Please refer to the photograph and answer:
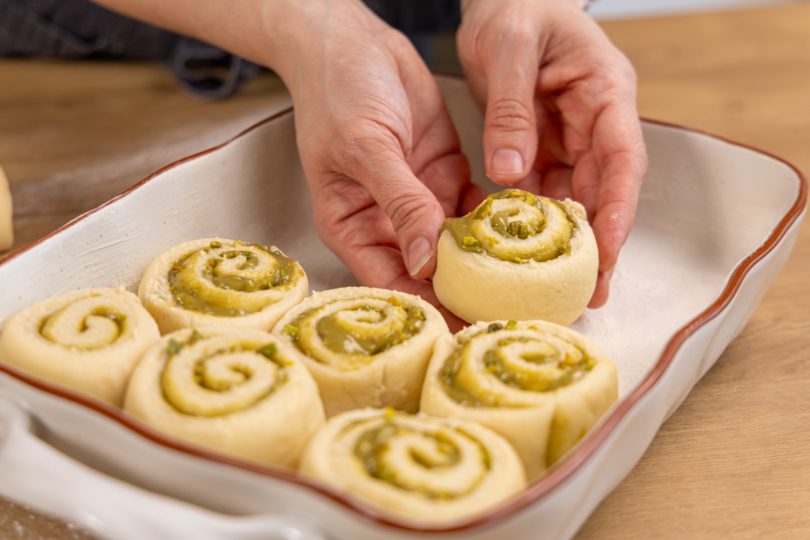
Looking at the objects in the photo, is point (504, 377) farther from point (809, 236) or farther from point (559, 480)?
point (809, 236)

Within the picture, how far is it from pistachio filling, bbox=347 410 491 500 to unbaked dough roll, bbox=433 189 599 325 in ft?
1.75

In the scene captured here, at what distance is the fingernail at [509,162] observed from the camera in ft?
6.33

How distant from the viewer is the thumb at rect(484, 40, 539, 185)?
1.93 meters

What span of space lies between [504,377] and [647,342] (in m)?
0.72

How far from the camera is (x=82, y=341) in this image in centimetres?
130

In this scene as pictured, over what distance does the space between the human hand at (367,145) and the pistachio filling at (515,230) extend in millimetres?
97

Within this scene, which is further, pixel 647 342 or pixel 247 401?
pixel 647 342

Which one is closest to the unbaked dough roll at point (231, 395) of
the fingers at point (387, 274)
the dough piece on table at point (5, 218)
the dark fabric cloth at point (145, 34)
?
the fingers at point (387, 274)

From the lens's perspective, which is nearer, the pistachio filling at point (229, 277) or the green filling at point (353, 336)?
the green filling at point (353, 336)

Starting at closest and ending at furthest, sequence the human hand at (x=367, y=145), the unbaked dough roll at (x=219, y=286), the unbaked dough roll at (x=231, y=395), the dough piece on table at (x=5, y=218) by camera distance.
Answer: the unbaked dough roll at (x=231, y=395), the unbaked dough roll at (x=219, y=286), the human hand at (x=367, y=145), the dough piece on table at (x=5, y=218)

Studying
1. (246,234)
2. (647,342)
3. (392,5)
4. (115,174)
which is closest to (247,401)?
(246,234)

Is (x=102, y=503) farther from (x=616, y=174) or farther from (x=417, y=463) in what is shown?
(x=616, y=174)

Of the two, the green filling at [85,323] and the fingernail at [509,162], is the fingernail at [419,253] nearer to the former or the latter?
the fingernail at [509,162]

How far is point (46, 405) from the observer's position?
3.53 feet
